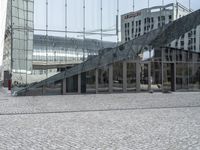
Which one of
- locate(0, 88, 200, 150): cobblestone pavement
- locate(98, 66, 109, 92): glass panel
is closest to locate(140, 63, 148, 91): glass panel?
locate(98, 66, 109, 92): glass panel

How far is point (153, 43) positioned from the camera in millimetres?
27156

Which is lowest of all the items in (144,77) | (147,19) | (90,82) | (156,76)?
(90,82)

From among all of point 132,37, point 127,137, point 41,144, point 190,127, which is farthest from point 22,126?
point 132,37

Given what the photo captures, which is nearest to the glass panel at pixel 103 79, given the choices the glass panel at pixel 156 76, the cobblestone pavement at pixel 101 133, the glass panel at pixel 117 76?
the glass panel at pixel 117 76

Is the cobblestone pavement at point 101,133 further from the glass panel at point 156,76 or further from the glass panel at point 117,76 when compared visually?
the glass panel at point 156,76

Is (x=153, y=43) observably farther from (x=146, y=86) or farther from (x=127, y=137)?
(x=127, y=137)

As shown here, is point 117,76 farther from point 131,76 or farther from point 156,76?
point 156,76

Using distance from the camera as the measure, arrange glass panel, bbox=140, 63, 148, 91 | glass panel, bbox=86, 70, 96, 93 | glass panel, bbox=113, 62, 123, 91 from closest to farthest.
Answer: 1. glass panel, bbox=86, 70, 96, 93
2. glass panel, bbox=113, 62, 123, 91
3. glass panel, bbox=140, 63, 148, 91

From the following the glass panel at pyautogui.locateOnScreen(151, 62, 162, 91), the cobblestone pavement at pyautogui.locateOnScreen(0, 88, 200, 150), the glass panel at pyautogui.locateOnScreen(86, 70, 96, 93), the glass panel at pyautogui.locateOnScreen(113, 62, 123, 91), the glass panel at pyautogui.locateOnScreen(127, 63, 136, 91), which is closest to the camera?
the cobblestone pavement at pyautogui.locateOnScreen(0, 88, 200, 150)

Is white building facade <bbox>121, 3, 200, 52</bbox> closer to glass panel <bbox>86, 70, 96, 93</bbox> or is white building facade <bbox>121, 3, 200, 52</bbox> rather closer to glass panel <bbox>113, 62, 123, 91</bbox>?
glass panel <bbox>113, 62, 123, 91</bbox>

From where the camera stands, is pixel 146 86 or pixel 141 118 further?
pixel 146 86

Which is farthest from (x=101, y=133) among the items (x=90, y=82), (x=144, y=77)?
(x=144, y=77)

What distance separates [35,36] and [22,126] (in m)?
18.2

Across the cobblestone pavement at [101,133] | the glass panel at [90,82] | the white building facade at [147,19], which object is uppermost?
the white building facade at [147,19]
